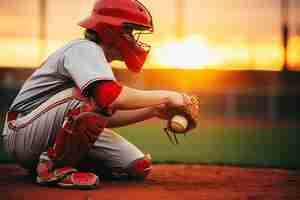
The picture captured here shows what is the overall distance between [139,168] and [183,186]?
431 millimetres

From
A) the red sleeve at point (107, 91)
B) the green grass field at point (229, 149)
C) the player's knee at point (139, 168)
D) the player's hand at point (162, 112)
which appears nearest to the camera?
the red sleeve at point (107, 91)

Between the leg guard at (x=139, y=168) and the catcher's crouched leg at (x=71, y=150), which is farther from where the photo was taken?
the leg guard at (x=139, y=168)

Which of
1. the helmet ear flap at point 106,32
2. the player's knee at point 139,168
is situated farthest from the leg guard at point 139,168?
the helmet ear flap at point 106,32

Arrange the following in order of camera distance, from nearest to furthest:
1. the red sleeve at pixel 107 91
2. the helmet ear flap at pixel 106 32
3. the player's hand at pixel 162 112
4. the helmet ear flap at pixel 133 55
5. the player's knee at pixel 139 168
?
the red sleeve at pixel 107 91 < the helmet ear flap at pixel 106 32 < the helmet ear flap at pixel 133 55 < the player's hand at pixel 162 112 < the player's knee at pixel 139 168

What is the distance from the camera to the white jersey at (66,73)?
4012 mm

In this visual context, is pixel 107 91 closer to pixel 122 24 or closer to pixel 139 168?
pixel 122 24

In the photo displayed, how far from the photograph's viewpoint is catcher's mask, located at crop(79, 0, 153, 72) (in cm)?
434

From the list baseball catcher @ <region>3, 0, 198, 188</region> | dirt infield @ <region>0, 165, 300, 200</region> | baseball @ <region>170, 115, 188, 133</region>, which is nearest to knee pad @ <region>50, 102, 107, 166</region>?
baseball catcher @ <region>3, 0, 198, 188</region>

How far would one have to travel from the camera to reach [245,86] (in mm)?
23438

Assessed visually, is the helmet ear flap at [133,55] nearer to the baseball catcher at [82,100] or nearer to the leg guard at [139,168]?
the baseball catcher at [82,100]

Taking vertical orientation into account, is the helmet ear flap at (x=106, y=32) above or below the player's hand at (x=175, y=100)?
above

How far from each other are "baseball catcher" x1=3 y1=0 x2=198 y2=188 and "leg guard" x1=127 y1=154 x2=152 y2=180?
0.38 meters

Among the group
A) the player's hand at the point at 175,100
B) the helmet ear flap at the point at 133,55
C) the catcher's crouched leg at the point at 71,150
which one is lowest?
the catcher's crouched leg at the point at 71,150

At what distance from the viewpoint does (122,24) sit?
435 cm
